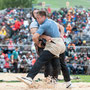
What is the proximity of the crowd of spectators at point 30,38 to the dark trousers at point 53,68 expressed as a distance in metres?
3.78

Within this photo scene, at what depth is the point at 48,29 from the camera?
24.2 feet

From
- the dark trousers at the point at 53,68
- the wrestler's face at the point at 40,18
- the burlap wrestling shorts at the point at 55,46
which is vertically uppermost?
the wrestler's face at the point at 40,18

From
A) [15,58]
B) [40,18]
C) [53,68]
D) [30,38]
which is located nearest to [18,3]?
[30,38]

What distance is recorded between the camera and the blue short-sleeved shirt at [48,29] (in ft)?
23.9

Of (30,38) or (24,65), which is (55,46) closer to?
(24,65)

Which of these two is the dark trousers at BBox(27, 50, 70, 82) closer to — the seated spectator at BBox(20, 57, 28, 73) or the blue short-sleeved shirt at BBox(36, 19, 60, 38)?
the blue short-sleeved shirt at BBox(36, 19, 60, 38)

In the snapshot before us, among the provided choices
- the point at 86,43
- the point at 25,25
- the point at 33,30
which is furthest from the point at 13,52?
the point at 33,30

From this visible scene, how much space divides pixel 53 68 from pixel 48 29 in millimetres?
1049

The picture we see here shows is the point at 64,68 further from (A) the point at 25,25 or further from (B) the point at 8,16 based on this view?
(B) the point at 8,16

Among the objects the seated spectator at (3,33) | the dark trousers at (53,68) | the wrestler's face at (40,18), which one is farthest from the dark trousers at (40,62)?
the seated spectator at (3,33)

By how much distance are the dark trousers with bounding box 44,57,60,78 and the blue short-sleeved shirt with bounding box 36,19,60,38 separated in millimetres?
605

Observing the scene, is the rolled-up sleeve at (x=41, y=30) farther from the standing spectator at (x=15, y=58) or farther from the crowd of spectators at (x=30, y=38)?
the standing spectator at (x=15, y=58)

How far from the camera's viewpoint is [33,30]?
7.75 meters

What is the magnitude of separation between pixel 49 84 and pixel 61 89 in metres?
0.40
